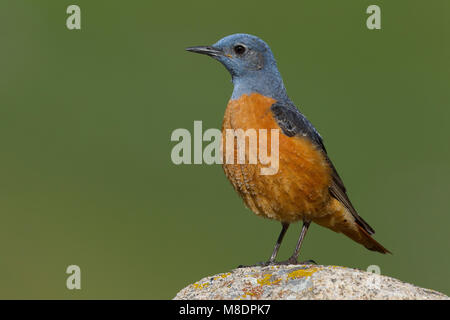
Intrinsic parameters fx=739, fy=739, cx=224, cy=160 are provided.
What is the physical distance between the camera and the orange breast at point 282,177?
8.34m

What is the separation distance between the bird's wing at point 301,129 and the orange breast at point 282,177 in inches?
3.0

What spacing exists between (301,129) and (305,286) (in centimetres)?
238

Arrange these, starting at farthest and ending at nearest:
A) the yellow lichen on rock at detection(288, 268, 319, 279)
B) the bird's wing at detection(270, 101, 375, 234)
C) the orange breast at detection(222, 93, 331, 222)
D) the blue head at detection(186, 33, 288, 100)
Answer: the blue head at detection(186, 33, 288, 100) < the bird's wing at detection(270, 101, 375, 234) < the orange breast at detection(222, 93, 331, 222) < the yellow lichen on rock at detection(288, 268, 319, 279)

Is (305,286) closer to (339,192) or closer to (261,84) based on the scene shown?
(339,192)

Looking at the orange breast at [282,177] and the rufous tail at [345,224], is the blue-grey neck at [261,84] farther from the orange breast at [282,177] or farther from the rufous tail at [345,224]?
the rufous tail at [345,224]

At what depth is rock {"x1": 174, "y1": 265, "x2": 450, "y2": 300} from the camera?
22.3 ft

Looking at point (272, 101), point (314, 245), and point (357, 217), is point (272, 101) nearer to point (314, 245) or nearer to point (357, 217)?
point (357, 217)

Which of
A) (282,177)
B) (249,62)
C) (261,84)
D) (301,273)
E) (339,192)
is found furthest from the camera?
(249,62)

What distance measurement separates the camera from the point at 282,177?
8312mm

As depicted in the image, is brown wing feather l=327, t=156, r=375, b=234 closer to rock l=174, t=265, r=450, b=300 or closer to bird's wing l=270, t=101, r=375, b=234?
bird's wing l=270, t=101, r=375, b=234

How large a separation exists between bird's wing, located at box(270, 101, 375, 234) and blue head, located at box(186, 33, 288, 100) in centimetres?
40

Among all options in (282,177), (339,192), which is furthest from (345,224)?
(282,177)

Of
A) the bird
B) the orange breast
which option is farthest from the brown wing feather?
the orange breast
